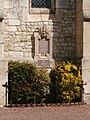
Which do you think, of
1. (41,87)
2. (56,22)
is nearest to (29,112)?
(41,87)

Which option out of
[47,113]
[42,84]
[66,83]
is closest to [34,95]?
[42,84]

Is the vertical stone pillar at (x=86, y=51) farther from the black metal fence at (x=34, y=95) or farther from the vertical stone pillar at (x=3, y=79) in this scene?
the vertical stone pillar at (x=3, y=79)

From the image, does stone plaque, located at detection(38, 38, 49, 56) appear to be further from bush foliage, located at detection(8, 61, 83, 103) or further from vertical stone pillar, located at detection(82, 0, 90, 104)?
vertical stone pillar, located at detection(82, 0, 90, 104)

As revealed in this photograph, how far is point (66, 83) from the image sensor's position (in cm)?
1422

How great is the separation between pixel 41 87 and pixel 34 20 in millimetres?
2649

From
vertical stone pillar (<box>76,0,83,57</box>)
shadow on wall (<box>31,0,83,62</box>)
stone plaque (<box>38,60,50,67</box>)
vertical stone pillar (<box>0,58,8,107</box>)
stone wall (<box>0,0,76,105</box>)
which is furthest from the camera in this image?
shadow on wall (<box>31,0,83,62</box>)

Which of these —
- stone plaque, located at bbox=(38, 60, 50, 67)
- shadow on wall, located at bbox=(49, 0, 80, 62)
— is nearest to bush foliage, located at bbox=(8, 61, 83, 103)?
stone plaque, located at bbox=(38, 60, 50, 67)

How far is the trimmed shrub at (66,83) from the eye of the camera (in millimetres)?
14242

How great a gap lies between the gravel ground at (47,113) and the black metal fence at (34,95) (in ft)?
Answer: 2.05

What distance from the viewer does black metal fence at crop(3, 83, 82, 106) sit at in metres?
13.9

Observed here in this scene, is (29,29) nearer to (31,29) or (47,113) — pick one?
(31,29)

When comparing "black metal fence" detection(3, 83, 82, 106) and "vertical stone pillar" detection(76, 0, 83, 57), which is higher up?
"vertical stone pillar" detection(76, 0, 83, 57)

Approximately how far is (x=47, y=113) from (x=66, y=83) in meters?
2.22

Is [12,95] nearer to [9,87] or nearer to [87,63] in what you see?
[9,87]
